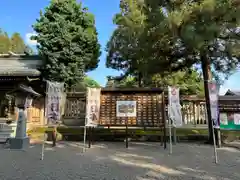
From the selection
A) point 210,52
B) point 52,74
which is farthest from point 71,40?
point 210,52

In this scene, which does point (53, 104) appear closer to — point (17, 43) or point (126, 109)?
point (126, 109)

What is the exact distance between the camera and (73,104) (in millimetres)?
9516

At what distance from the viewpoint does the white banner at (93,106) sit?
6.37 metres

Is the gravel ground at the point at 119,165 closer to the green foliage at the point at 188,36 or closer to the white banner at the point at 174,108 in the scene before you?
the white banner at the point at 174,108

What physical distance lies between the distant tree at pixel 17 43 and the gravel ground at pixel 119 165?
95.0 ft

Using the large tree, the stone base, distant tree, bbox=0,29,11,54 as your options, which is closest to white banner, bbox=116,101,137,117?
the stone base

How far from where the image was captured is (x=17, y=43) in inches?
1266

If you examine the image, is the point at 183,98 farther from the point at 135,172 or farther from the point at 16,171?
the point at 16,171

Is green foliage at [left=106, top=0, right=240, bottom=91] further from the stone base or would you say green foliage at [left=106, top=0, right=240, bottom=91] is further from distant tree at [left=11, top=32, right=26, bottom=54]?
distant tree at [left=11, top=32, right=26, bottom=54]

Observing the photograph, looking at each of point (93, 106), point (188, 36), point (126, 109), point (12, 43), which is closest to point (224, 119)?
point (188, 36)

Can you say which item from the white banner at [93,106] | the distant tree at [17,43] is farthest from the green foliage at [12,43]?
the white banner at [93,106]

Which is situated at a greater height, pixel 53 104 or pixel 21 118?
pixel 53 104

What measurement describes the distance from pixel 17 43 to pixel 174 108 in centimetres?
3309

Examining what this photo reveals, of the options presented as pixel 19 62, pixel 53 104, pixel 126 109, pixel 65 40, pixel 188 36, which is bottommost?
pixel 126 109
